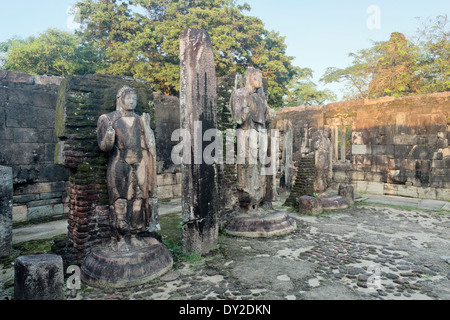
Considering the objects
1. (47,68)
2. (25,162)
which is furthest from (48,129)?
(47,68)

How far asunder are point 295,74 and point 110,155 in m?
17.0

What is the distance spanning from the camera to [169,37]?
50.2 feet

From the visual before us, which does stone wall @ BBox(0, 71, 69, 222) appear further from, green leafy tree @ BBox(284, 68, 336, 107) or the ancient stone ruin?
green leafy tree @ BBox(284, 68, 336, 107)

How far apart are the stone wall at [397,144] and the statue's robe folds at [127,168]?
993 centimetres

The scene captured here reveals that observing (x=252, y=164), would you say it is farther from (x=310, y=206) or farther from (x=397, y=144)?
(x=397, y=144)

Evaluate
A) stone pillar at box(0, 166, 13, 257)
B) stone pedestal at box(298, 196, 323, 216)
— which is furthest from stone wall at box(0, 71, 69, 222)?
stone pedestal at box(298, 196, 323, 216)

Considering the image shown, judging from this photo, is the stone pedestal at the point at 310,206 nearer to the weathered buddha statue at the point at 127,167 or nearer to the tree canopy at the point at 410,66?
the weathered buddha statue at the point at 127,167

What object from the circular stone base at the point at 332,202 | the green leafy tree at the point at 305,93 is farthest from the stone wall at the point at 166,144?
the green leafy tree at the point at 305,93

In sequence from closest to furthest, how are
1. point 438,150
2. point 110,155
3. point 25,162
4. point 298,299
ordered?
point 298,299 < point 110,155 < point 25,162 < point 438,150

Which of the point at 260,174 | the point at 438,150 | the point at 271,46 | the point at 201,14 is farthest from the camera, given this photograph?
the point at 271,46

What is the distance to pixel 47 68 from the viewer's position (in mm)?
14656

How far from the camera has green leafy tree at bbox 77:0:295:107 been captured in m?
15.2

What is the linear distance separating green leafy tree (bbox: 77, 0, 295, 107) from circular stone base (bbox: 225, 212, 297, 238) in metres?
11.3

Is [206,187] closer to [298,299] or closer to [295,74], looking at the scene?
[298,299]
